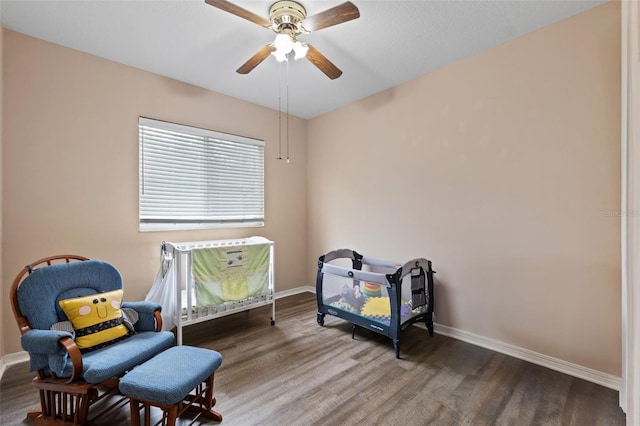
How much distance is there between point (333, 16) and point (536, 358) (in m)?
2.91

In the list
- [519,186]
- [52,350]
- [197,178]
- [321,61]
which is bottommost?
[52,350]

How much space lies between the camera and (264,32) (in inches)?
87.2

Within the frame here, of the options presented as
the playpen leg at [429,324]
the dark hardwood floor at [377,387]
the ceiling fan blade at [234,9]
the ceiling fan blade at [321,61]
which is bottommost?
the dark hardwood floor at [377,387]

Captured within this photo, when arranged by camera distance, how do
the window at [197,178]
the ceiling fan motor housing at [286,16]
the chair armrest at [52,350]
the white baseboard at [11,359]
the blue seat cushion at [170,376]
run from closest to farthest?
the blue seat cushion at [170,376] → the chair armrest at [52,350] → the ceiling fan motor housing at [286,16] → the white baseboard at [11,359] → the window at [197,178]

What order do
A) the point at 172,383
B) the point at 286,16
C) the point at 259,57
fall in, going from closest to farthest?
the point at 172,383, the point at 286,16, the point at 259,57

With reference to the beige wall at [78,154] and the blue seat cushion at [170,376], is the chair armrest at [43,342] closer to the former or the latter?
the blue seat cushion at [170,376]

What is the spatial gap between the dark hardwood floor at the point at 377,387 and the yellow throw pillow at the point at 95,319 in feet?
1.46

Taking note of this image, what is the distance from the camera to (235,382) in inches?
78.5

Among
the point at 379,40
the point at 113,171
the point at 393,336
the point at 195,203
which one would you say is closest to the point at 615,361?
the point at 393,336

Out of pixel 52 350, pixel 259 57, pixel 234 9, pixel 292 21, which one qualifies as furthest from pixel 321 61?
pixel 52 350

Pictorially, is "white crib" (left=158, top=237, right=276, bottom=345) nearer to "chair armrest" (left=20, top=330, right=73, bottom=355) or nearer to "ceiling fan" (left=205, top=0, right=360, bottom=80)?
"chair armrest" (left=20, top=330, right=73, bottom=355)

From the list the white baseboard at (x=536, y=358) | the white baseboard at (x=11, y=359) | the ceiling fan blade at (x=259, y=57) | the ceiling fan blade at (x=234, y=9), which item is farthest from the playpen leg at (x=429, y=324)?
the white baseboard at (x=11, y=359)

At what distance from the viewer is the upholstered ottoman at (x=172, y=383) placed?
133 cm

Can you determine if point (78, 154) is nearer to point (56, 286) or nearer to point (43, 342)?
point (56, 286)
